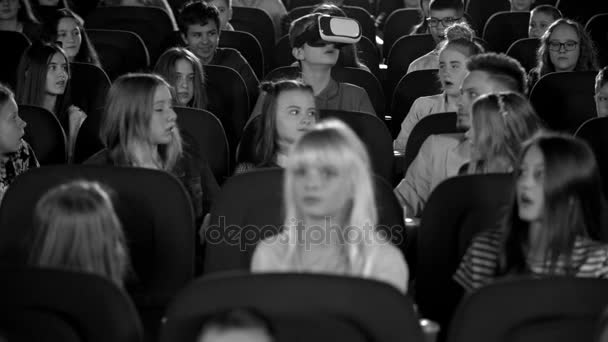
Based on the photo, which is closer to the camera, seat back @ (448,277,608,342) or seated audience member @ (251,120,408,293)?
seat back @ (448,277,608,342)

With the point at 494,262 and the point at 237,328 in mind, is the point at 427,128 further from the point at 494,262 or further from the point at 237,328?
the point at 237,328

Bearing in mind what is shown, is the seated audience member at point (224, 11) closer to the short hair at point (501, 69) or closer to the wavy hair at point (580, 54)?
the wavy hair at point (580, 54)

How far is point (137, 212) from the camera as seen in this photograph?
2471mm

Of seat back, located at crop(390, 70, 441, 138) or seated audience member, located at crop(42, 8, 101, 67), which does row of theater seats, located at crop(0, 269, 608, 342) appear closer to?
seat back, located at crop(390, 70, 441, 138)

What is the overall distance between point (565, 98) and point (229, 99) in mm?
1340

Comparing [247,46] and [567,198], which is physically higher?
[247,46]

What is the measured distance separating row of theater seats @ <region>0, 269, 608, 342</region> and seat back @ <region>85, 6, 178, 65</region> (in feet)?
12.4

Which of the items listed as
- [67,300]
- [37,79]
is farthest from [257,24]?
[67,300]

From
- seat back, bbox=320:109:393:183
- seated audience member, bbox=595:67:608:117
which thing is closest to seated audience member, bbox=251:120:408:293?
seat back, bbox=320:109:393:183

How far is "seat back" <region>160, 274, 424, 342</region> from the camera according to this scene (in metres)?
1.67

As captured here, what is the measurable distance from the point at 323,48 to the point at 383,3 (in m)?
3.24

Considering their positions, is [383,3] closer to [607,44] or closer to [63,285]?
[607,44]

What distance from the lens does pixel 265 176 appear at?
2.49 meters

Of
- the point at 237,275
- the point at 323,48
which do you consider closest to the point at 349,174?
the point at 237,275
